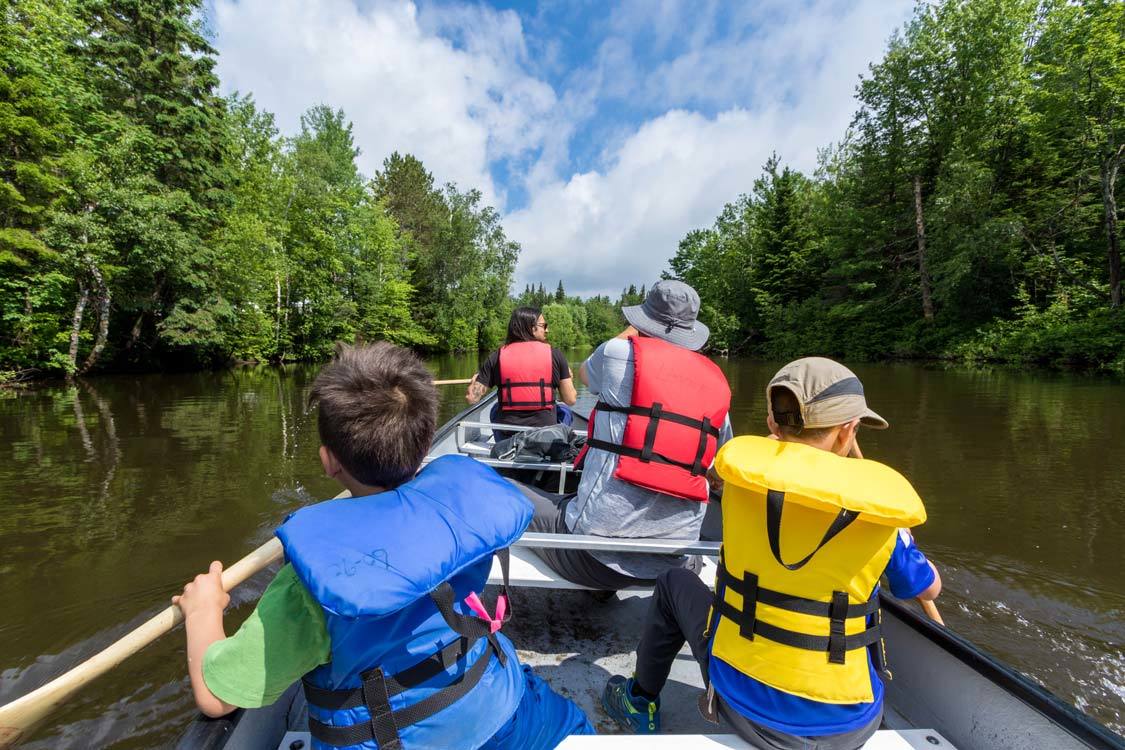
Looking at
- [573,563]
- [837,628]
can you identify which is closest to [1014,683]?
[837,628]

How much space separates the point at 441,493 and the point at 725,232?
130 ft

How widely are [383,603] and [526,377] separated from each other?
2.95 metres

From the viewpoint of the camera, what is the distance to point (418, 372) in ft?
3.83

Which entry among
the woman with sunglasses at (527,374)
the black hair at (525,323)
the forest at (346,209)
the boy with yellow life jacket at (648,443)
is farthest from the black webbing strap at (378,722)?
the forest at (346,209)

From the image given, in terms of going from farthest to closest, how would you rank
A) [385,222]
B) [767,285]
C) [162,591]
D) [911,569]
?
[767,285] → [385,222] → [162,591] → [911,569]

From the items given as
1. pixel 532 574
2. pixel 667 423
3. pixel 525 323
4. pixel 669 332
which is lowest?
pixel 532 574

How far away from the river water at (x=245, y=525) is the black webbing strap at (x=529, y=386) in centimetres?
199

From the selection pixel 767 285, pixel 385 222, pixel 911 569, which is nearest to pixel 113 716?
pixel 911 569

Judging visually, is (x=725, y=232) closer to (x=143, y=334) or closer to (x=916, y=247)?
(x=916, y=247)

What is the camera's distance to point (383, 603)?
0.84m

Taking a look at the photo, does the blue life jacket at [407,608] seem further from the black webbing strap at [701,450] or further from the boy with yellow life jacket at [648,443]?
the black webbing strap at [701,450]

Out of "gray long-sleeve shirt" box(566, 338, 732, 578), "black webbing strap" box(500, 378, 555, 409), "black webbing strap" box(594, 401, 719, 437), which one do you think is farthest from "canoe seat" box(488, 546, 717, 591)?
"black webbing strap" box(500, 378, 555, 409)

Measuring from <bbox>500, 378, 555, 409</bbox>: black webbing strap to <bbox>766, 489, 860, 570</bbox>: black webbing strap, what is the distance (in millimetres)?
2733

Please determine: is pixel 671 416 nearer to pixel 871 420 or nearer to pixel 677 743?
pixel 871 420
